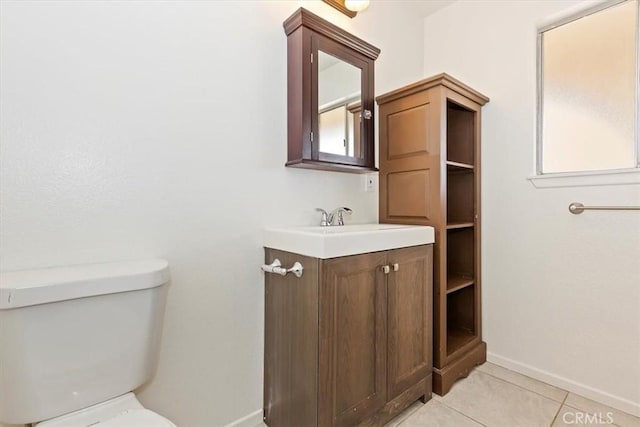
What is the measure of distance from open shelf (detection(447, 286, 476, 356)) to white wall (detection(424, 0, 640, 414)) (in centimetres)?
10

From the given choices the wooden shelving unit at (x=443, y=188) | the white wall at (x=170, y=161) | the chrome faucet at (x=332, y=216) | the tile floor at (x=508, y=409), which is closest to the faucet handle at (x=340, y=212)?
the chrome faucet at (x=332, y=216)

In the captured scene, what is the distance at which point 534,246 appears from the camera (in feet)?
6.08

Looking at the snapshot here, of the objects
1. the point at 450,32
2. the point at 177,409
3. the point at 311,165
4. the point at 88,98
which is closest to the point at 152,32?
the point at 88,98

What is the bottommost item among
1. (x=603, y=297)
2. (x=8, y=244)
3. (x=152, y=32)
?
(x=603, y=297)

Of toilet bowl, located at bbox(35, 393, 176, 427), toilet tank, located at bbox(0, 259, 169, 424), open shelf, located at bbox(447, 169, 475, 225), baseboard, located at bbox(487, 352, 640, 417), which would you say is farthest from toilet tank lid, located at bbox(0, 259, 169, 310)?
baseboard, located at bbox(487, 352, 640, 417)

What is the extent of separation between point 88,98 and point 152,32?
358mm

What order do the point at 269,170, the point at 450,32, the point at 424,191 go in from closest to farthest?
1. the point at 269,170
2. the point at 424,191
3. the point at 450,32

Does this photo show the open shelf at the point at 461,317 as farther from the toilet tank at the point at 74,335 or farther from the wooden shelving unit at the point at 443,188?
the toilet tank at the point at 74,335

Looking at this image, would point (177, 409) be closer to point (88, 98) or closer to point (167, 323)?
point (167, 323)

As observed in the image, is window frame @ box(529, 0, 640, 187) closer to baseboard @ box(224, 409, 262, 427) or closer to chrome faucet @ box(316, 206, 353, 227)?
chrome faucet @ box(316, 206, 353, 227)

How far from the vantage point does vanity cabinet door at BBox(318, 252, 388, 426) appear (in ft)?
3.91

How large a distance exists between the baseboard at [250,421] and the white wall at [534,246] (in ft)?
5.02

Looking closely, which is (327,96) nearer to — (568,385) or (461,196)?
(461,196)

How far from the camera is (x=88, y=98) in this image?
3.48ft
